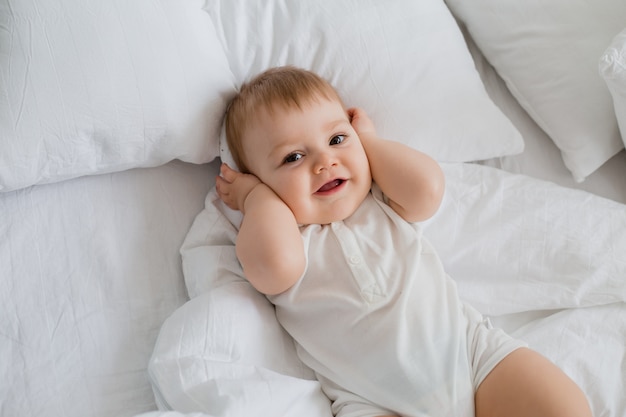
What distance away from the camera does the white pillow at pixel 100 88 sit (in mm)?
1046

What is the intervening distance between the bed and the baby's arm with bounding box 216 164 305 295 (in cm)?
7

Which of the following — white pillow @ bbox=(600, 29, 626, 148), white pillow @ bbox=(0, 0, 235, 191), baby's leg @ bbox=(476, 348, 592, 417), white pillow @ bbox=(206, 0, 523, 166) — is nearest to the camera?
baby's leg @ bbox=(476, 348, 592, 417)

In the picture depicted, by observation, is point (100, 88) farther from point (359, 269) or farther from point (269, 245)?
point (359, 269)

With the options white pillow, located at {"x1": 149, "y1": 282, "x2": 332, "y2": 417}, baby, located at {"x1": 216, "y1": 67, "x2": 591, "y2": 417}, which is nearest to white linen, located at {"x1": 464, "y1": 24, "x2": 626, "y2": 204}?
baby, located at {"x1": 216, "y1": 67, "x2": 591, "y2": 417}

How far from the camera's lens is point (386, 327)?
3.34 feet

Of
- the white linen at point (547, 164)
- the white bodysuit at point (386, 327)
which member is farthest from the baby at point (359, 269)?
the white linen at point (547, 164)

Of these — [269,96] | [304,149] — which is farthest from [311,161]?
[269,96]

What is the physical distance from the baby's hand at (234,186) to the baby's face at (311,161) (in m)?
0.03

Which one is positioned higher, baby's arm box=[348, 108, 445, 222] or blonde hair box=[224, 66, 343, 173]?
blonde hair box=[224, 66, 343, 173]

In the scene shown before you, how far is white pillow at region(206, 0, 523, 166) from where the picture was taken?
1.27 m

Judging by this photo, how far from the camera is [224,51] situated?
1.27m

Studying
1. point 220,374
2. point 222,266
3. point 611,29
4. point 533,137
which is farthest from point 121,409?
point 611,29

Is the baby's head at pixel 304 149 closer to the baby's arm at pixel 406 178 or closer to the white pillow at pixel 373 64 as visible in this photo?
the baby's arm at pixel 406 178

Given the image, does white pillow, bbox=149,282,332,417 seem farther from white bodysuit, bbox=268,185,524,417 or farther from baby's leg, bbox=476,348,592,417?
baby's leg, bbox=476,348,592,417
